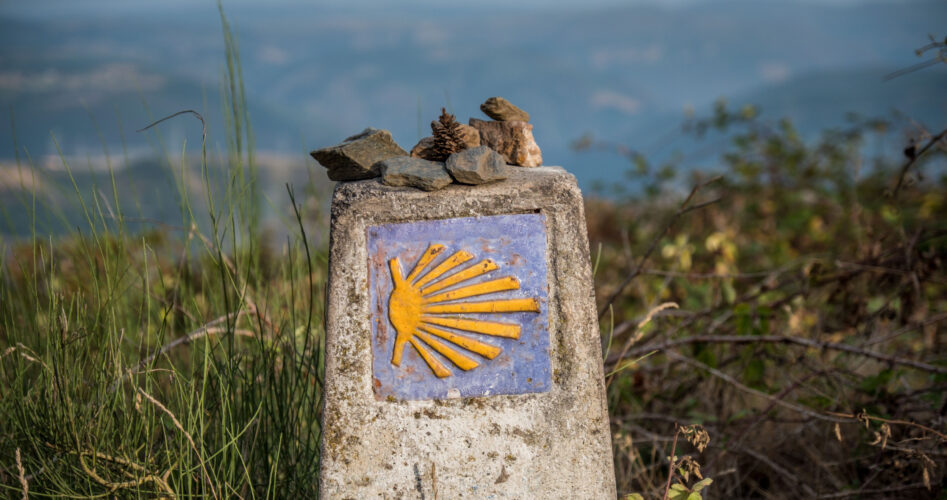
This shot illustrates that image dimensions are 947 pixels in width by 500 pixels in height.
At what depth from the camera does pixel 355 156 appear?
170 centimetres

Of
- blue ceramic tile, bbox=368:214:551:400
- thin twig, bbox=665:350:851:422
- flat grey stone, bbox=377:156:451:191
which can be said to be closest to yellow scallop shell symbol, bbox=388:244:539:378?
blue ceramic tile, bbox=368:214:551:400

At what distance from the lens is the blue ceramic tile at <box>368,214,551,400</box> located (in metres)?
1.54

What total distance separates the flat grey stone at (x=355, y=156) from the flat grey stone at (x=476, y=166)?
22cm

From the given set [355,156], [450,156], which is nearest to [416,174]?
[450,156]

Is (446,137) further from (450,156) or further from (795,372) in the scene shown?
(795,372)

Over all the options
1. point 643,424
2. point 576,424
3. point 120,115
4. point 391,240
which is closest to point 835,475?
point 643,424

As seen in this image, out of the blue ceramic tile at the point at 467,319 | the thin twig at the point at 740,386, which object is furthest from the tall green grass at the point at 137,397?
the thin twig at the point at 740,386

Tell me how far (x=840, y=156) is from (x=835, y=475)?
13.6 ft

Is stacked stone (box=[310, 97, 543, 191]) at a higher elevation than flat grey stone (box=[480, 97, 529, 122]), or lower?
lower

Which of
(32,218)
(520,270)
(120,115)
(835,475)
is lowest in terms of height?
(835,475)

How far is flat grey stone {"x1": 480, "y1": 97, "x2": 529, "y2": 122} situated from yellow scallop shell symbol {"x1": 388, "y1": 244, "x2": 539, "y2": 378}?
0.47 meters

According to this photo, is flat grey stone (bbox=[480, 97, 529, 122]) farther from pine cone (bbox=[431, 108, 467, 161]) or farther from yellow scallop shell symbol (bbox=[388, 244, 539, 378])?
yellow scallop shell symbol (bbox=[388, 244, 539, 378])

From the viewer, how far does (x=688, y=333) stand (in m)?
3.48

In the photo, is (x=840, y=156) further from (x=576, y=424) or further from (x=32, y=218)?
(x=32, y=218)
